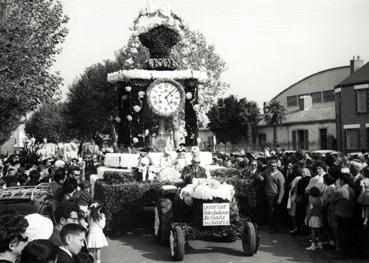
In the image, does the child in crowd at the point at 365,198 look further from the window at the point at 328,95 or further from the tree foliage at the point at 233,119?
the window at the point at 328,95

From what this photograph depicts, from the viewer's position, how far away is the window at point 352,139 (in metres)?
40.3

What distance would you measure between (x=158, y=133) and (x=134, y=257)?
22.8 feet

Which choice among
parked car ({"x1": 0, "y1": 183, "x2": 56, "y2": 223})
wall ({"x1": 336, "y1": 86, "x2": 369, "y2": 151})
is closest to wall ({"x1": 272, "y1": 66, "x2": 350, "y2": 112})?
wall ({"x1": 336, "y1": 86, "x2": 369, "y2": 151})

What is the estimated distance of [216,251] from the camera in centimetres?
Answer: 1118

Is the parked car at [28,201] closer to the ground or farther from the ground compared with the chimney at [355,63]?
closer to the ground

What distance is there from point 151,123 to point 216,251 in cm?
694

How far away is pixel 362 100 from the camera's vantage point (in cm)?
3994

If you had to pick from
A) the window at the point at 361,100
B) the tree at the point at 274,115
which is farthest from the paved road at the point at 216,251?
the tree at the point at 274,115

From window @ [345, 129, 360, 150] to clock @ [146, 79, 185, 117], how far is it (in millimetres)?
27248

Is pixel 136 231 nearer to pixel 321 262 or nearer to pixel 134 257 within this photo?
pixel 134 257

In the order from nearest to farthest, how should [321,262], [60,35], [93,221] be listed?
[93,221]
[321,262]
[60,35]

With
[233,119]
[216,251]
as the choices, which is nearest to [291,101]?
[233,119]

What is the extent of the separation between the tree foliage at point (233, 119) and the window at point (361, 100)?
19229mm

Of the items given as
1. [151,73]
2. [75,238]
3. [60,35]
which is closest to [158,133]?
[151,73]
